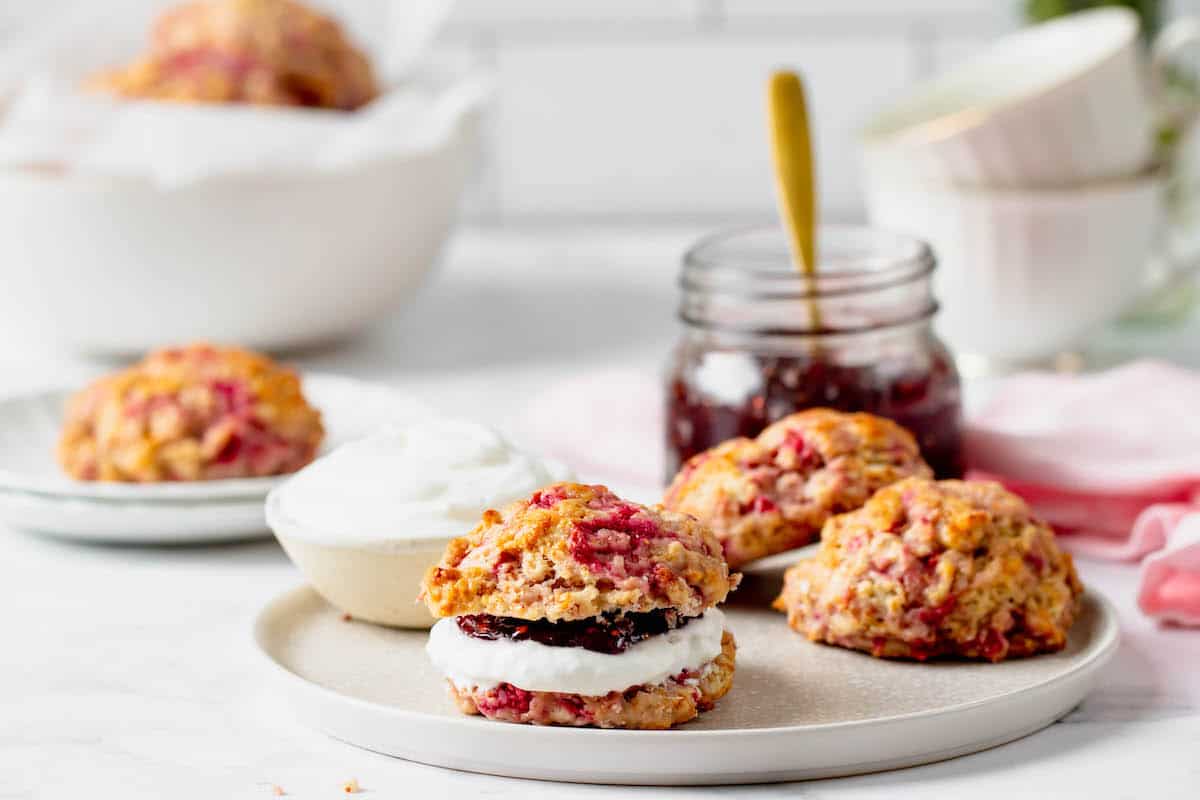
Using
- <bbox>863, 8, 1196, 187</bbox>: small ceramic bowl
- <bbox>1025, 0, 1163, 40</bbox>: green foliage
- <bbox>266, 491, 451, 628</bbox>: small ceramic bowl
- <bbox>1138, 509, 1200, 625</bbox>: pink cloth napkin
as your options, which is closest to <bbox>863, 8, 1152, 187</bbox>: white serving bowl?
<bbox>863, 8, 1196, 187</bbox>: small ceramic bowl

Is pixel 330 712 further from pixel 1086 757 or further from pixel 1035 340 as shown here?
pixel 1035 340

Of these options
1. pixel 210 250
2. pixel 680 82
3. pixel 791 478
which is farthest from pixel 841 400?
pixel 680 82

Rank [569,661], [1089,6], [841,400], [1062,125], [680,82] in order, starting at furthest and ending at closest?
1. [680,82]
2. [1089,6]
3. [1062,125]
4. [841,400]
5. [569,661]

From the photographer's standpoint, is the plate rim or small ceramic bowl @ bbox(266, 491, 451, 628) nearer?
the plate rim

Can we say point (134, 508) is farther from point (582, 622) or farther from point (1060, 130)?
point (1060, 130)

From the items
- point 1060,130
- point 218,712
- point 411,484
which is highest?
point 1060,130

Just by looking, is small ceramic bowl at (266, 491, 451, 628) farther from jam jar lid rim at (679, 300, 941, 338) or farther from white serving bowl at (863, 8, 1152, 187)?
white serving bowl at (863, 8, 1152, 187)
